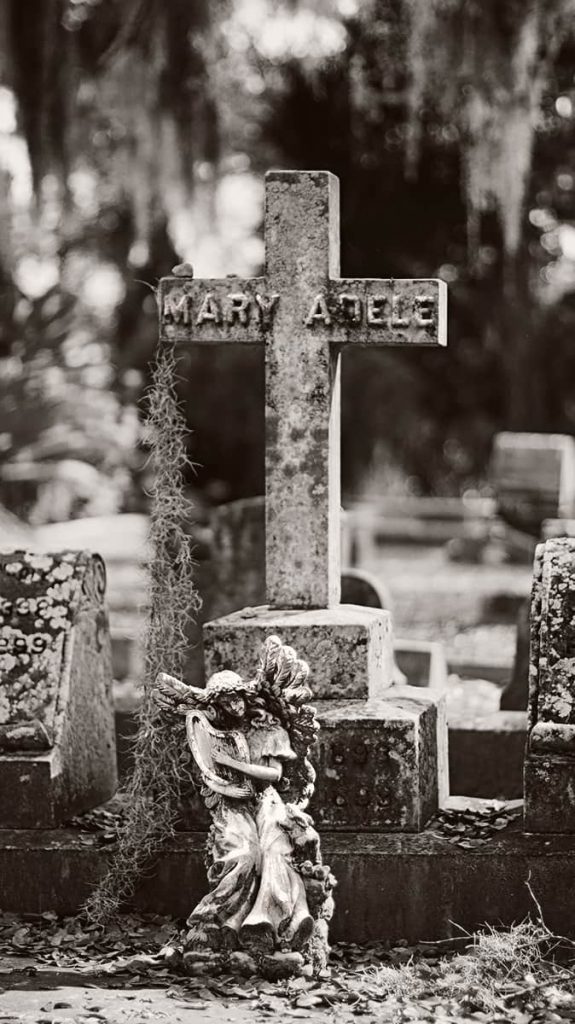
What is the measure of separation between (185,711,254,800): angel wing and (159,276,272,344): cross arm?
1.65m

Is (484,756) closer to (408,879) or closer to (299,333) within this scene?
(408,879)

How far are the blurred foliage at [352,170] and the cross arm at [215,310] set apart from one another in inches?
215

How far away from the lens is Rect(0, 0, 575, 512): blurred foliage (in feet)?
48.0

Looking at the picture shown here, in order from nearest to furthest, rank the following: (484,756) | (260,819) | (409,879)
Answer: (260,819) < (409,879) < (484,756)

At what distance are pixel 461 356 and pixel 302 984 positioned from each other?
83.2ft

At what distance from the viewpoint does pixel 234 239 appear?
23875 mm

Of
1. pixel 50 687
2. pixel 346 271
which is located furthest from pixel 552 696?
pixel 346 271

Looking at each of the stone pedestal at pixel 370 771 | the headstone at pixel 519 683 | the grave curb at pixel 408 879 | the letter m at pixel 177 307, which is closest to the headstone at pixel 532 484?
the headstone at pixel 519 683

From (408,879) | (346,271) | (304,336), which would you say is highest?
(346,271)

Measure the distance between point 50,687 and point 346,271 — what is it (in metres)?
17.1

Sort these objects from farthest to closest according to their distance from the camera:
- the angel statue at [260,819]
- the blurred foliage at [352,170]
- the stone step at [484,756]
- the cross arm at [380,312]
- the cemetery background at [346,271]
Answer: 1. the blurred foliage at [352,170]
2. the cemetery background at [346,271]
3. the stone step at [484,756]
4. the cross arm at [380,312]
5. the angel statue at [260,819]

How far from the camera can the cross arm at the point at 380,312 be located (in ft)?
19.7

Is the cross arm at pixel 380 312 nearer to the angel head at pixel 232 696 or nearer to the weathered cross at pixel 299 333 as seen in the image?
the weathered cross at pixel 299 333

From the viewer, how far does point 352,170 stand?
82.7 ft
